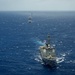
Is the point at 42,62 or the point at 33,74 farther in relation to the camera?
the point at 42,62

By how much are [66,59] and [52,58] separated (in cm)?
1623

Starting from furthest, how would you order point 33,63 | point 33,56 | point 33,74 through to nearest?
point 33,56, point 33,63, point 33,74

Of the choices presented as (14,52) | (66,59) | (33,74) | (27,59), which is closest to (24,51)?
(14,52)

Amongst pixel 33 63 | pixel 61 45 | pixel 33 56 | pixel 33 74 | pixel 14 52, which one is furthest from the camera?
pixel 61 45

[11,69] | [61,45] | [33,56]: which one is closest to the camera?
[11,69]

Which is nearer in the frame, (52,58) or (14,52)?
(52,58)

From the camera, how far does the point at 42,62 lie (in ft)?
482

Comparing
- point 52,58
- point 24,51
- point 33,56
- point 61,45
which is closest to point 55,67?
point 52,58

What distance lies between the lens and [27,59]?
155250 millimetres

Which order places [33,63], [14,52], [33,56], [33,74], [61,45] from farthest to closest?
[61,45], [14,52], [33,56], [33,63], [33,74]

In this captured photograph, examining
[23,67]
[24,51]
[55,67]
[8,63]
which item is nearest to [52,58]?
[55,67]

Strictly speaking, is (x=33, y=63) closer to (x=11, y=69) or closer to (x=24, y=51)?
(x=11, y=69)

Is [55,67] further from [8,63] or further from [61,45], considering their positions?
[61,45]

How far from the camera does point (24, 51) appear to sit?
176 metres
